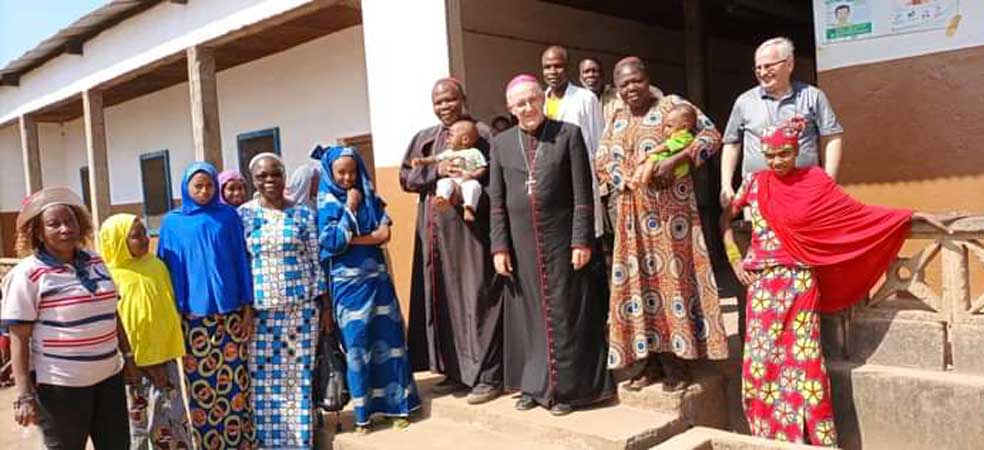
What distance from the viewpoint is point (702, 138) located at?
3297 millimetres

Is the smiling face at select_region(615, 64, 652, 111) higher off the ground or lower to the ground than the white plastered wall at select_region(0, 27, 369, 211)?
lower

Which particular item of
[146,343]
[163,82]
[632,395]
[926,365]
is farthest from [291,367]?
[163,82]

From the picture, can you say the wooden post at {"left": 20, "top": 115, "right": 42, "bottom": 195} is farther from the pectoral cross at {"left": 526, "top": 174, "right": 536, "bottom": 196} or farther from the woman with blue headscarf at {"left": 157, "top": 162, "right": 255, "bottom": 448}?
the pectoral cross at {"left": 526, "top": 174, "right": 536, "bottom": 196}

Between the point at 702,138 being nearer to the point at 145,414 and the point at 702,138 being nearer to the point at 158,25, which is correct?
the point at 145,414

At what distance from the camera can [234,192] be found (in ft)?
13.0

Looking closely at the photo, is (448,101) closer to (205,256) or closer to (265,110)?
(205,256)

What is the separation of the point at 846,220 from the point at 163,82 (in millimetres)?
9996

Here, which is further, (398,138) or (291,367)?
(398,138)

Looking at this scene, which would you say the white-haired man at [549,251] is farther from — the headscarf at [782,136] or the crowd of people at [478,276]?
the headscarf at [782,136]

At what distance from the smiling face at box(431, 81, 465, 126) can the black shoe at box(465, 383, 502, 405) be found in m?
1.37

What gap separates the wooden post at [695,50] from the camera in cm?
759

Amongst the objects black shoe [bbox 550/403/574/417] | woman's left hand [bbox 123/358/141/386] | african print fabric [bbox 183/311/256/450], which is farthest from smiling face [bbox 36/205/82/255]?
black shoe [bbox 550/403/574/417]

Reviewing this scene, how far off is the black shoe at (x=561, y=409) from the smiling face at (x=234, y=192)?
6.41 feet

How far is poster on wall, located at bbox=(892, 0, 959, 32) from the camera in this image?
3867 millimetres
